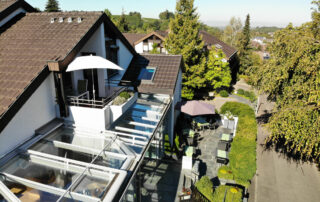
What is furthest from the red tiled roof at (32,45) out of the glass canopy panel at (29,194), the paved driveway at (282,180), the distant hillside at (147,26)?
the distant hillside at (147,26)

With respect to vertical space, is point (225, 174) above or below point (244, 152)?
below

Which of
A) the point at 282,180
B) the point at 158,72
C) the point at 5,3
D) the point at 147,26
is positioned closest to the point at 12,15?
the point at 5,3

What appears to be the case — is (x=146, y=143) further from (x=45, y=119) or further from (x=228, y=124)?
(x=228, y=124)

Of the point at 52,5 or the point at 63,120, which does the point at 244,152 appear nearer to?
the point at 63,120

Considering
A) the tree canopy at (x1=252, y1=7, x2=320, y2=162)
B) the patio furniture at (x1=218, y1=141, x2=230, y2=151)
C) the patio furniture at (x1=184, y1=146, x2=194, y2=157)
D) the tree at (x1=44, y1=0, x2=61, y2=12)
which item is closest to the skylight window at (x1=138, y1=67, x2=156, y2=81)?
the patio furniture at (x1=184, y1=146, x2=194, y2=157)

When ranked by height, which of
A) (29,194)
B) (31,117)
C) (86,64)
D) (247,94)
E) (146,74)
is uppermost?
(86,64)

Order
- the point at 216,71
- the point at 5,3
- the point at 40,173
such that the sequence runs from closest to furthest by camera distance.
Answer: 1. the point at 40,173
2. the point at 5,3
3. the point at 216,71

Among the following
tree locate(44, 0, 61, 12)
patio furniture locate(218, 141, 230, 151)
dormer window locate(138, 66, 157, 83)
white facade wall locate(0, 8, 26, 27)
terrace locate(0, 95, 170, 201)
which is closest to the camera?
terrace locate(0, 95, 170, 201)

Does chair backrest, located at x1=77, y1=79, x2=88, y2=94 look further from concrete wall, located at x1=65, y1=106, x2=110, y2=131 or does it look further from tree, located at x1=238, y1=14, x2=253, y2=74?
tree, located at x1=238, y1=14, x2=253, y2=74
